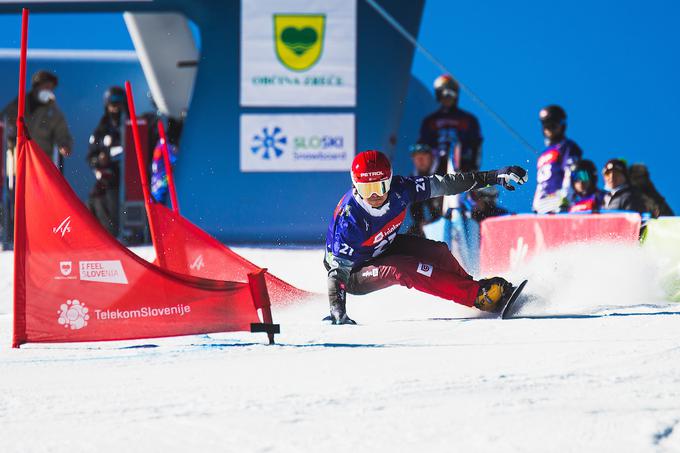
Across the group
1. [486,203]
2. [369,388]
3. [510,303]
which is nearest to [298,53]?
[486,203]

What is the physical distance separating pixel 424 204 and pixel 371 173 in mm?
4314

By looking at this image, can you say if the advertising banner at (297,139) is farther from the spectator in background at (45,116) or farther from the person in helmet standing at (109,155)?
the spectator in background at (45,116)

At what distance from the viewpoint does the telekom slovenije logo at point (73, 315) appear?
15.4 feet

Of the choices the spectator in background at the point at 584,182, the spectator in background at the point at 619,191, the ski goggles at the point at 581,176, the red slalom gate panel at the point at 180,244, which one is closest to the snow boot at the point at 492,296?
the red slalom gate panel at the point at 180,244

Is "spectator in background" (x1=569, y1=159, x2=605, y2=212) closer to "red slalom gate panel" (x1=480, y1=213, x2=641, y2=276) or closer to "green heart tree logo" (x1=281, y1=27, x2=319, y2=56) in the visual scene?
"red slalom gate panel" (x1=480, y1=213, x2=641, y2=276)

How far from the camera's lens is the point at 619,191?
26.9 ft

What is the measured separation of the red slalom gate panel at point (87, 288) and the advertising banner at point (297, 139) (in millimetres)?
6528

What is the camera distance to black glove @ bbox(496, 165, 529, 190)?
18.8 feet

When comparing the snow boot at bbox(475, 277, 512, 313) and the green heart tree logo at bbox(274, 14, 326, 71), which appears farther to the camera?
the green heart tree logo at bbox(274, 14, 326, 71)

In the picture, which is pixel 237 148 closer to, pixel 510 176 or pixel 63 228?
pixel 510 176

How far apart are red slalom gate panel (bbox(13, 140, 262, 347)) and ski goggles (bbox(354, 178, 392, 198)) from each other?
131cm

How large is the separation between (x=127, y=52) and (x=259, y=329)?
32.4ft

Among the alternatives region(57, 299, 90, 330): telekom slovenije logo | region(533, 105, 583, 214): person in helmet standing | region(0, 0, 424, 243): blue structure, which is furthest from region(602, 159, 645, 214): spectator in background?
region(57, 299, 90, 330): telekom slovenije logo

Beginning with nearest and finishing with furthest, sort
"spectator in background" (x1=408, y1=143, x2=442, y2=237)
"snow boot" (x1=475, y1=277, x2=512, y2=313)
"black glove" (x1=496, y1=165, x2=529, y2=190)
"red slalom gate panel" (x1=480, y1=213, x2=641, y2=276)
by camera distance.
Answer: "black glove" (x1=496, y1=165, x2=529, y2=190) → "snow boot" (x1=475, y1=277, x2=512, y2=313) → "red slalom gate panel" (x1=480, y1=213, x2=641, y2=276) → "spectator in background" (x1=408, y1=143, x2=442, y2=237)
